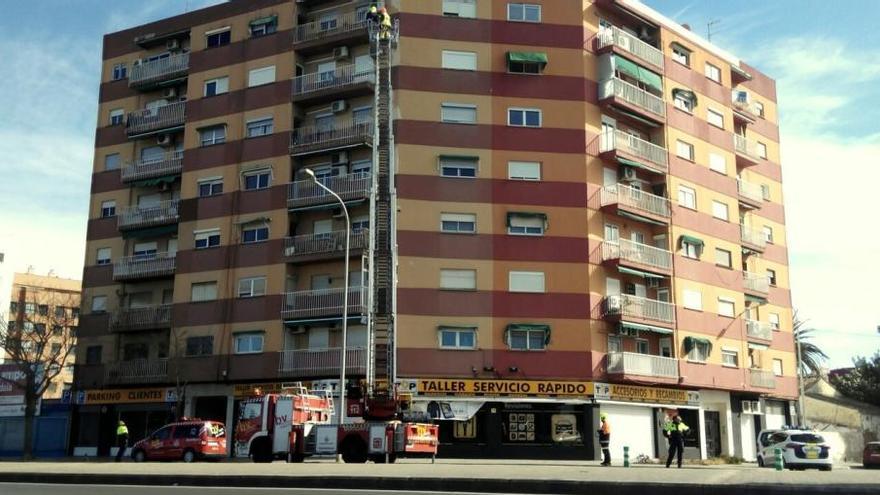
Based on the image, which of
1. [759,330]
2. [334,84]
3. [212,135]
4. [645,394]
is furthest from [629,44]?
[212,135]

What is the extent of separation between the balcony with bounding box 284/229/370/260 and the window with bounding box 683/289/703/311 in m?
16.9

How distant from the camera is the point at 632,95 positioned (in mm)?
44156

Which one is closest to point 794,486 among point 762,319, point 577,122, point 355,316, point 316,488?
point 316,488

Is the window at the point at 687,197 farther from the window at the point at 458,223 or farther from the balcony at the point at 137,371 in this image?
the balcony at the point at 137,371

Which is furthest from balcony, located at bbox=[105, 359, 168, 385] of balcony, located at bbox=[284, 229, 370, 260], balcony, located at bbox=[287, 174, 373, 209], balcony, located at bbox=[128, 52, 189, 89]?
balcony, located at bbox=[128, 52, 189, 89]

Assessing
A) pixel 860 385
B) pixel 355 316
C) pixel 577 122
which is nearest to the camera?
pixel 355 316

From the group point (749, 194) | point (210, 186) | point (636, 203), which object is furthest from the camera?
point (749, 194)

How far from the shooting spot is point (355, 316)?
39531 mm

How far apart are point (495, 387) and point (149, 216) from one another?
20901 millimetres

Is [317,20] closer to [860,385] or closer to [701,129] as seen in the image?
[701,129]

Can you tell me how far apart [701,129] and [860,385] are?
33521mm

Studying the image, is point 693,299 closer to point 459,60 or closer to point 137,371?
point 459,60

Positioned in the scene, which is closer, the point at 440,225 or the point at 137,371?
the point at 440,225

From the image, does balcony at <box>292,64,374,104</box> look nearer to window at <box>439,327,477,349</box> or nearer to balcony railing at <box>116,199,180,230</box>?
balcony railing at <box>116,199,180,230</box>
